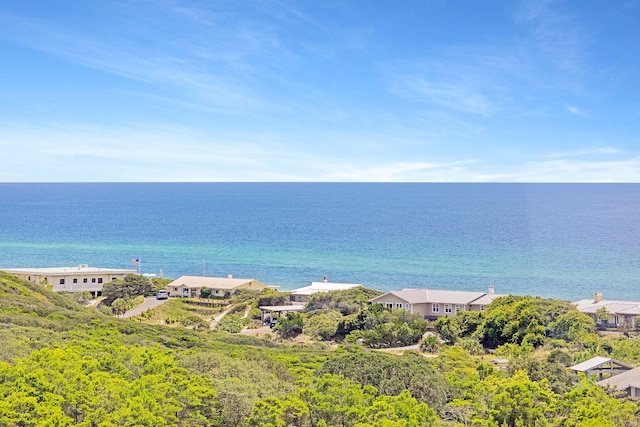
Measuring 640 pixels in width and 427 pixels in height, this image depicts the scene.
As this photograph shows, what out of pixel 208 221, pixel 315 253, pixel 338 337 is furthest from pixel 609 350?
pixel 208 221

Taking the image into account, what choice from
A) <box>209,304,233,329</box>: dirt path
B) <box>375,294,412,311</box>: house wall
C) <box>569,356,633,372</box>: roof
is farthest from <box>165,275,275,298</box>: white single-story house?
<box>569,356,633,372</box>: roof

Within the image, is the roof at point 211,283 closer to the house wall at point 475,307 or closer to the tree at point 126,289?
the tree at point 126,289

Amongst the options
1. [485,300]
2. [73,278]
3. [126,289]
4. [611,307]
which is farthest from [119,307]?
[611,307]

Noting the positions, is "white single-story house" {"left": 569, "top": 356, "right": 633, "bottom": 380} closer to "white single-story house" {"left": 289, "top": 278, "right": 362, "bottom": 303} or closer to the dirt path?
the dirt path

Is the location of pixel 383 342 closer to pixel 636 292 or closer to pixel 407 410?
pixel 407 410

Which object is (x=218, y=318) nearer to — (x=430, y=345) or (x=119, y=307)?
(x=119, y=307)
